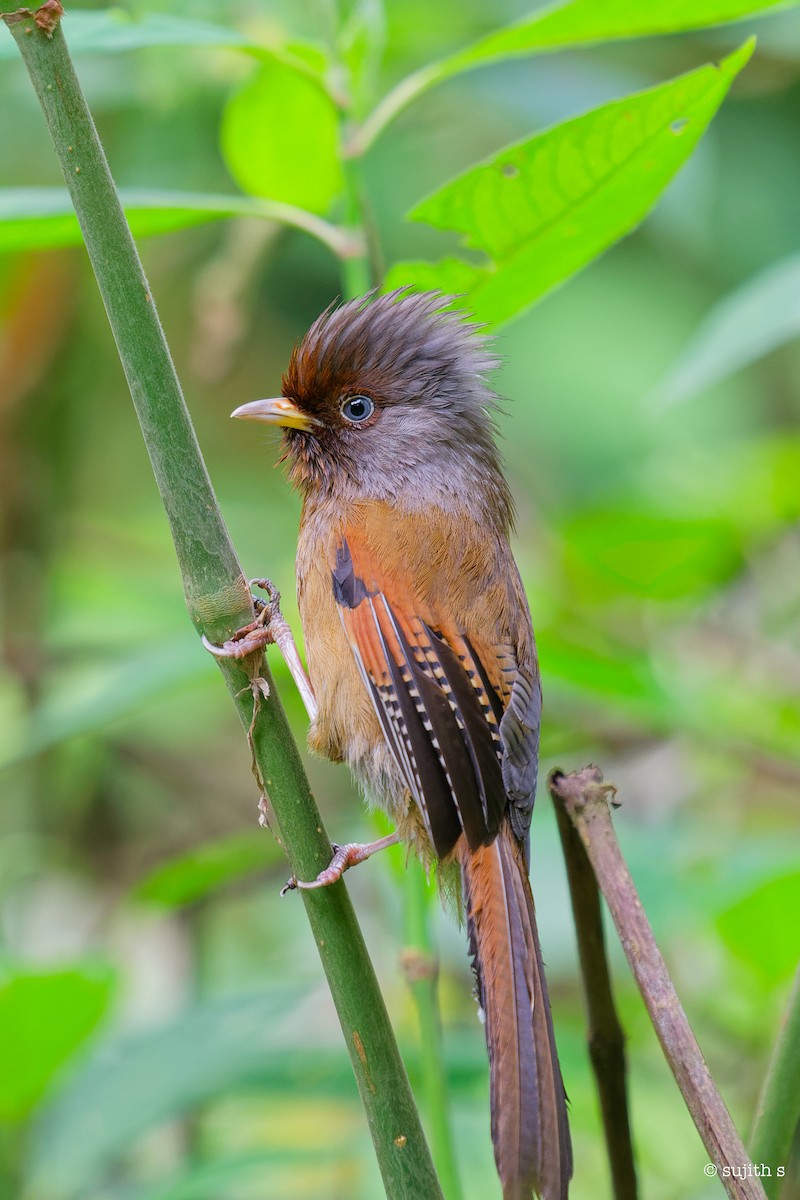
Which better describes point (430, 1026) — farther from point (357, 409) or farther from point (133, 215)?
point (357, 409)

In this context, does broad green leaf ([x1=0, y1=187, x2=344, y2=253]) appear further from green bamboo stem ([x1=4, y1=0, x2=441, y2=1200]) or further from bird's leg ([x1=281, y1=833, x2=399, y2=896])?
bird's leg ([x1=281, y1=833, x2=399, y2=896])

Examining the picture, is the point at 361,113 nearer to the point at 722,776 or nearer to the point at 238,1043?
the point at 238,1043

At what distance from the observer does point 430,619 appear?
101 inches

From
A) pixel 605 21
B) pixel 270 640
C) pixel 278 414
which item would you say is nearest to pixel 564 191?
pixel 605 21

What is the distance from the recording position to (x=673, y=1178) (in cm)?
305

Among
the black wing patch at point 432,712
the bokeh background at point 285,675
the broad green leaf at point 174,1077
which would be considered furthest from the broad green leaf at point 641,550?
the broad green leaf at point 174,1077

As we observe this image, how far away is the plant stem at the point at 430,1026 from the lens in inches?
74.5

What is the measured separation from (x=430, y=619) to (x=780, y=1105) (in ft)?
4.20

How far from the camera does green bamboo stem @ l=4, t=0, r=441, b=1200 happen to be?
1.36 meters

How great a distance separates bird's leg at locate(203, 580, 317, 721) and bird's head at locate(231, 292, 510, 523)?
0.46 metres

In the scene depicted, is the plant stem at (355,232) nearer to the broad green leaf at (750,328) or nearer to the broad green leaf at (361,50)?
the broad green leaf at (361,50)

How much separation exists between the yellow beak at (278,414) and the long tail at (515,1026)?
1021mm

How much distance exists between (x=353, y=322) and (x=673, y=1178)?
201 centimetres

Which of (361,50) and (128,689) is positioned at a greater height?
(361,50)
